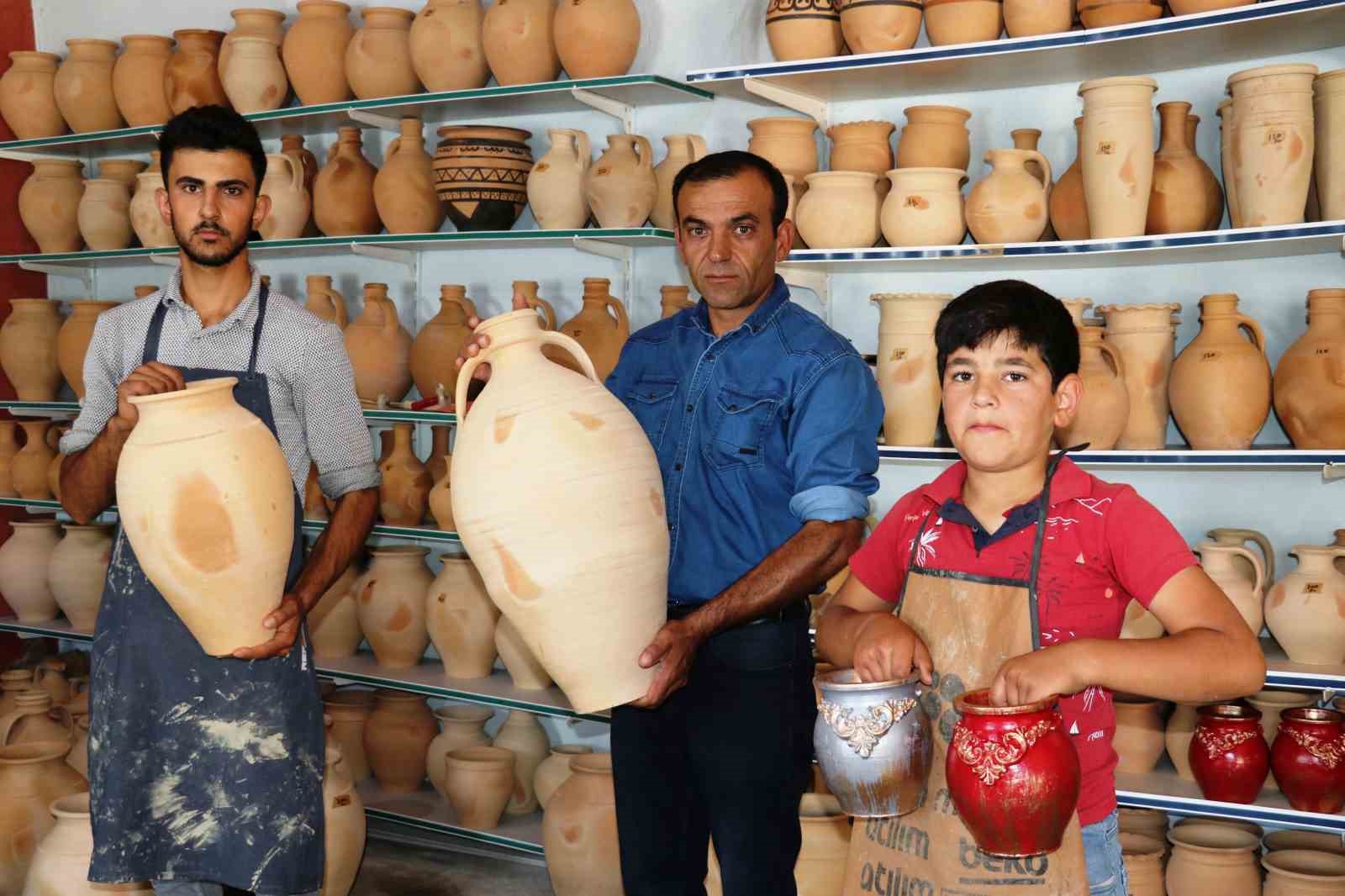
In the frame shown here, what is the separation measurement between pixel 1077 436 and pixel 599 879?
156 cm

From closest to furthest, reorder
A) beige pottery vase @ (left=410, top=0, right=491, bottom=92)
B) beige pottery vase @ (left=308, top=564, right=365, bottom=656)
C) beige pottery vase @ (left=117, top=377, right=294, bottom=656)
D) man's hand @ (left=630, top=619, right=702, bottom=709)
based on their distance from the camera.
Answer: man's hand @ (left=630, top=619, right=702, bottom=709) < beige pottery vase @ (left=117, top=377, right=294, bottom=656) < beige pottery vase @ (left=410, top=0, right=491, bottom=92) < beige pottery vase @ (left=308, top=564, right=365, bottom=656)

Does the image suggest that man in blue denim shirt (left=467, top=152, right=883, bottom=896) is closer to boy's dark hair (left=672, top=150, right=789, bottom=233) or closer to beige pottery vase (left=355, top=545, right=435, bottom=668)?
boy's dark hair (left=672, top=150, right=789, bottom=233)

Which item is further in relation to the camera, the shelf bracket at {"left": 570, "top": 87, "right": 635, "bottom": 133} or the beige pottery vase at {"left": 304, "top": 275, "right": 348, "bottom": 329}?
the beige pottery vase at {"left": 304, "top": 275, "right": 348, "bottom": 329}

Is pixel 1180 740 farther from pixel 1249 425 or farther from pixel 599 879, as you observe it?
pixel 599 879

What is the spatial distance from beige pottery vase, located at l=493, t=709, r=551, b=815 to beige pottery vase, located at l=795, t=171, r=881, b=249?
5.12 ft

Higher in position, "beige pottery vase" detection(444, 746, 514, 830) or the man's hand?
the man's hand

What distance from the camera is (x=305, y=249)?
4301 millimetres

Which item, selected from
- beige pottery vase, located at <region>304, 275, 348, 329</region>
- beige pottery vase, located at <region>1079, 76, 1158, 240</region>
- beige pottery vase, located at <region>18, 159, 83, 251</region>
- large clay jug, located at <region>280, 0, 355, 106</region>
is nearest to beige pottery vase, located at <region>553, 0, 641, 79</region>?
large clay jug, located at <region>280, 0, 355, 106</region>

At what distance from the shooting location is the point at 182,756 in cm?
217

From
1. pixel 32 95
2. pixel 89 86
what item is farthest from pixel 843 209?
pixel 32 95

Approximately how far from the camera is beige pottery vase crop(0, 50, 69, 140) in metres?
4.64

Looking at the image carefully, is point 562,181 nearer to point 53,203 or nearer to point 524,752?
point 524,752

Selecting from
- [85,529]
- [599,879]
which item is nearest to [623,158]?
[599,879]

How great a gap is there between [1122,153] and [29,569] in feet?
12.1
